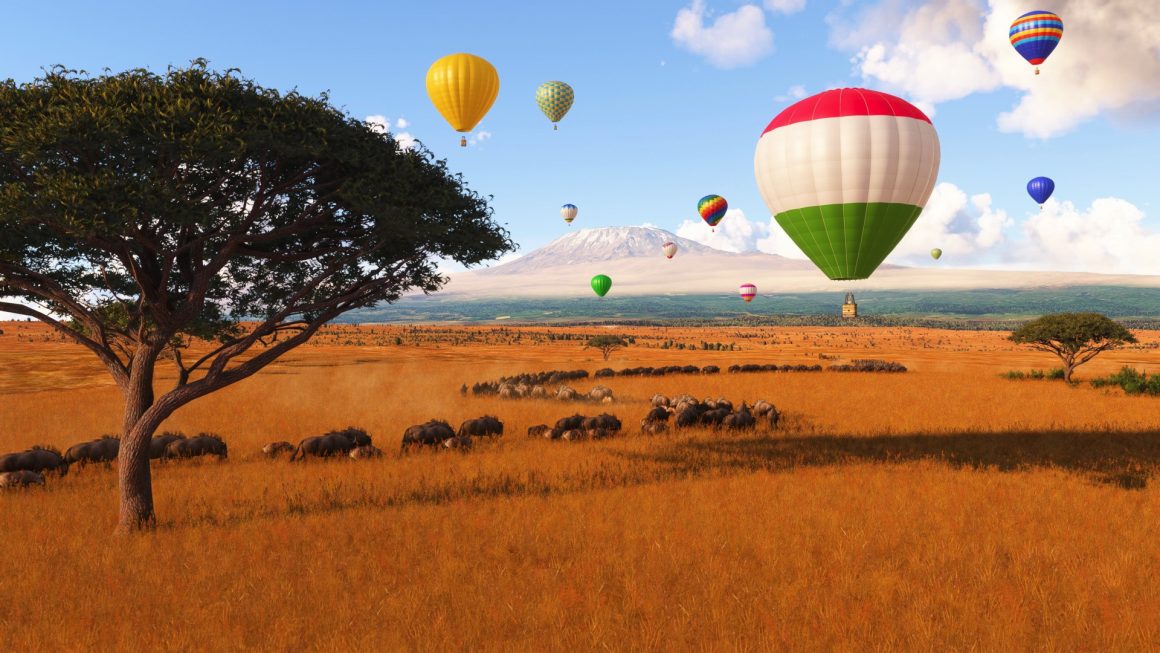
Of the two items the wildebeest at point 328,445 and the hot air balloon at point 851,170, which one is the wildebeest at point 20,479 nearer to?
the wildebeest at point 328,445

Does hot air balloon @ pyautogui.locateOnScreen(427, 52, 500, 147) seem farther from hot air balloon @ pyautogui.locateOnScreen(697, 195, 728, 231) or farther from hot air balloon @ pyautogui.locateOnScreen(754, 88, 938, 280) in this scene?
hot air balloon @ pyautogui.locateOnScreen(697, 195, 728, 231)

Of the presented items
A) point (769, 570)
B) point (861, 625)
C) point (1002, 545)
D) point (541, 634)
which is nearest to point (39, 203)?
point (541, 634)

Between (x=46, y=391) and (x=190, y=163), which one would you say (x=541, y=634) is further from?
(x=46, y=391)

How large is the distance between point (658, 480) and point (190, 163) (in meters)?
14.4

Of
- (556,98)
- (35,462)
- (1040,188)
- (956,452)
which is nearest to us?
(35,462)

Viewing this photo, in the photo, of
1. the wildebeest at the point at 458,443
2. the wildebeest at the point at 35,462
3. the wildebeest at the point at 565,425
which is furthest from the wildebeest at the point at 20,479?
the wildebeest at the point at 565,425

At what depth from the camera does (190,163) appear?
13938mm

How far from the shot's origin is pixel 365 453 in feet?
72.5

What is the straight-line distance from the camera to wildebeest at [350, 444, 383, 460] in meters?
21.9

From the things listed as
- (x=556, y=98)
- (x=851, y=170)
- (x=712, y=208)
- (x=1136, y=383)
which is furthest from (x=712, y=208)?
(x=851, y=170)

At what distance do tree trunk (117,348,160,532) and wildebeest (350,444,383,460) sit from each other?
729 centimetres

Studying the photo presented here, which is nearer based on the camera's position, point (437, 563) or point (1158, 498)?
point (437, 563)

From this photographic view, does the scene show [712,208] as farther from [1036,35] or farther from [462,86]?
[462,86]

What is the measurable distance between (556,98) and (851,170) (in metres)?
49.5
